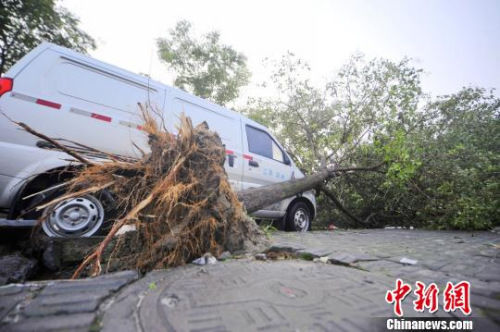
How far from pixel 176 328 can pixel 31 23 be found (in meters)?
10.8

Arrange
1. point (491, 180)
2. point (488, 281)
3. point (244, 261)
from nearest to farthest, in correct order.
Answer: point (488, 281) < point (244, 261) < point (491, 180)

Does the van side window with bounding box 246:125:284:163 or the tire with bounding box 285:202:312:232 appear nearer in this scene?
the van side window with bounding box 246:125:284:163

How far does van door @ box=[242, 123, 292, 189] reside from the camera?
13.9 ft

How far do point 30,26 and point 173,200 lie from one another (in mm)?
9858

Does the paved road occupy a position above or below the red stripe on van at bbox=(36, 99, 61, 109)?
below

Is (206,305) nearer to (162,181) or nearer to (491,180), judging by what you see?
(162,181)

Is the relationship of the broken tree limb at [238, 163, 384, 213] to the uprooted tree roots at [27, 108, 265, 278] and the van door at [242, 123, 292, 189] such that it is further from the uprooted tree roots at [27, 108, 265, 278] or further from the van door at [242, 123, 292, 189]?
the uprooted tree roots at [27, 108, 265, 278]

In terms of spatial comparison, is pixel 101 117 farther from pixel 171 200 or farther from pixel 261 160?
pixel 261 160

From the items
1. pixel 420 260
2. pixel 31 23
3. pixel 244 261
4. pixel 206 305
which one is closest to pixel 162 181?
pixel 244 261

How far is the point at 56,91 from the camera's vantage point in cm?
239

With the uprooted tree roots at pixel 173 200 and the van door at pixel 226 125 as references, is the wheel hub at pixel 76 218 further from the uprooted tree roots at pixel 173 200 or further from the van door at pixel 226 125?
the van door at pixel 226 125

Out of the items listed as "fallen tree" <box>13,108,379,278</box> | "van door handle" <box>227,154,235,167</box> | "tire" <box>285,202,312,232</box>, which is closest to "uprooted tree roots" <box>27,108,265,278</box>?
"fallen tree" <box>13,108,379,278</box>
